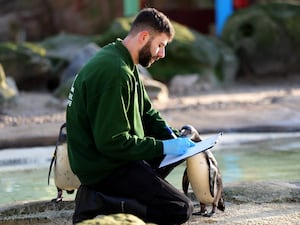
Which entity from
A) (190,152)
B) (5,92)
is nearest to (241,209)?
(190,152)

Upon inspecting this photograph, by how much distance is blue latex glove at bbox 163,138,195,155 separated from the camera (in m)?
3.56

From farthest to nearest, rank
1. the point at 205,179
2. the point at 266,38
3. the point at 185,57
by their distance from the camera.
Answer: the point at 266,38, the point at 185,57, the point at 205,179

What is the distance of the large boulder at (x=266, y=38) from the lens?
13.9m

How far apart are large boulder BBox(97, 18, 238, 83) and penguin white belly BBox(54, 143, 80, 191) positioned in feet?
27.5

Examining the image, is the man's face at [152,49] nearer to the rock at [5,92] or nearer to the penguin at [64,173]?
the penguin at [64,173]

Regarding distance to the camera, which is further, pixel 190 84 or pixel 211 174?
pixel 190 84

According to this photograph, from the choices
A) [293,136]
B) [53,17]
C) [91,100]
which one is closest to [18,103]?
[293,136]

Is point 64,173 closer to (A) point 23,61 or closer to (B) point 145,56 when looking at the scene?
(B) point 145,56

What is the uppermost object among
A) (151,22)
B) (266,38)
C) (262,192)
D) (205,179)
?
(151,22)

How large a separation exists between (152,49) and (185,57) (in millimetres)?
9639

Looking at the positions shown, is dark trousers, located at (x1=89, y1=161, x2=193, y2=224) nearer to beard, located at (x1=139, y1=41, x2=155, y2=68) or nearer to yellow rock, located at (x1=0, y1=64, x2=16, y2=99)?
beard, located at (x1=139, y1=41, x2=155, y2=68)

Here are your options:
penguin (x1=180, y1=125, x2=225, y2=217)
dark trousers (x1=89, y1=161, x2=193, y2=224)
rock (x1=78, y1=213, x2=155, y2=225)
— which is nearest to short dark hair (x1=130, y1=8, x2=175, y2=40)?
dark trousers (x1=89, y1=161, x2=193, y2=224)

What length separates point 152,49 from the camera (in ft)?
11.6

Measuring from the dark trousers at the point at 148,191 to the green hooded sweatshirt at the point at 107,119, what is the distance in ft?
0.16
